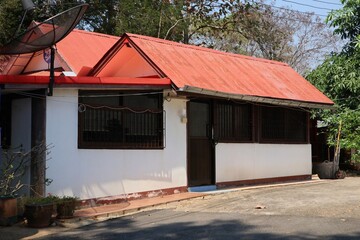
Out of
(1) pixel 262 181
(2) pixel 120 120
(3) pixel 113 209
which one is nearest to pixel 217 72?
(1) pixel 262 181

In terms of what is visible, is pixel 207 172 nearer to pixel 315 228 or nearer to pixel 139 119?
pixel 139 119

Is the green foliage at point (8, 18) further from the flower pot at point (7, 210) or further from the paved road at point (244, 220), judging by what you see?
the paved road at point (244, 220)

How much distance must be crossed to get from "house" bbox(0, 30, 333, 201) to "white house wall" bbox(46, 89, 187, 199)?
0.07 ft

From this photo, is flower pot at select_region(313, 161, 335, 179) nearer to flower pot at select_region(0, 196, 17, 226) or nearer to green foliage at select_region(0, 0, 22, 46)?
flower pot at select_region(0, 196, 17, 226)

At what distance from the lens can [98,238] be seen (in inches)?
303

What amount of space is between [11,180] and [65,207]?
4.18ft

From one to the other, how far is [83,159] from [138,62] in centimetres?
387

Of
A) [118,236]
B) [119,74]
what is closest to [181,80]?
[119,74]

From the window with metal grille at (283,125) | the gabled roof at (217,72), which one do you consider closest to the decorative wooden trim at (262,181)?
the window with metal grille at (283,125)

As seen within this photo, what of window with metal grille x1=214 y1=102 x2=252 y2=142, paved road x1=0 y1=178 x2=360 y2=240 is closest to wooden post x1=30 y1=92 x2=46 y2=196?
paved road x1=0 y1=178 x2=360 y2=240

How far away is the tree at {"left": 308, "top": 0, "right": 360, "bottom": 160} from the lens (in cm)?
1786

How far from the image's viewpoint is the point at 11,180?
9.30 m

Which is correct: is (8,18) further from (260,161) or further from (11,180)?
(260,161)

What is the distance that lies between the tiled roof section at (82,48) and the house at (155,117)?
43 millimetres
